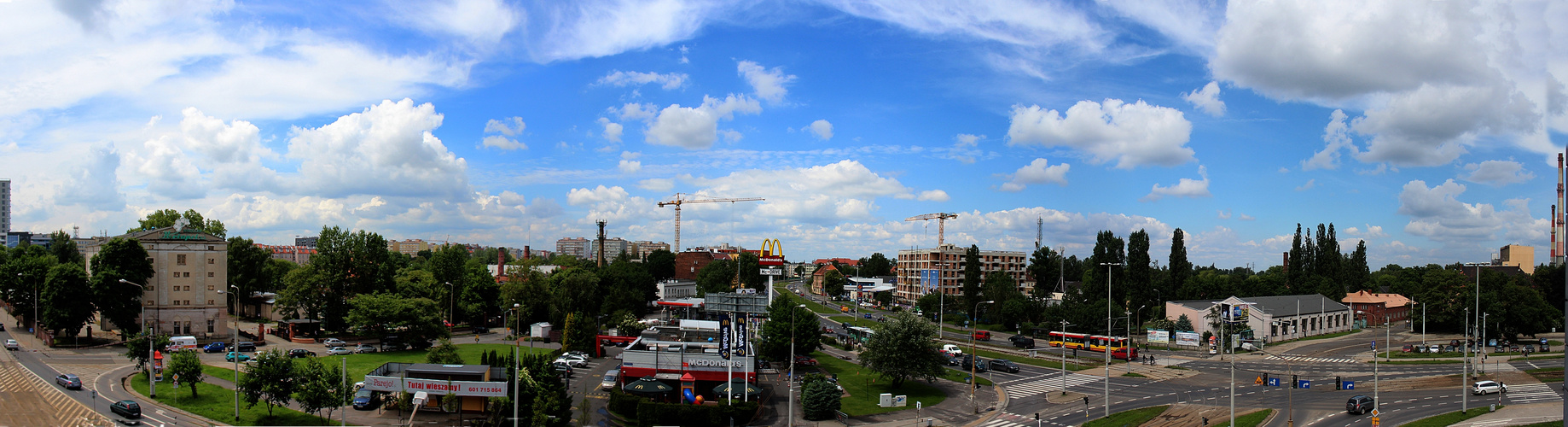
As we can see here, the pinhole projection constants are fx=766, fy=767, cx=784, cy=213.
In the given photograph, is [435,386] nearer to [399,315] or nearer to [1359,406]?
[399,315]

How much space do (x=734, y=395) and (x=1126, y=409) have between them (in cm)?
2645

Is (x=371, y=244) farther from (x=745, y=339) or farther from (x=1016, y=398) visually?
(x=1016, y=398)

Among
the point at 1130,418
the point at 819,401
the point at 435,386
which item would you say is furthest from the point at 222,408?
the point at 1130,418

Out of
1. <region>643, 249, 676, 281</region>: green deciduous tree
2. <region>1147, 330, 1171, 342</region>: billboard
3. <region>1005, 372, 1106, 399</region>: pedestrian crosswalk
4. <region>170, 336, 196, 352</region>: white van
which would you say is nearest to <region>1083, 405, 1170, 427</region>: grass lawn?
<region>1005, 372, 1106, 399</region>: pedestrian crosswalk

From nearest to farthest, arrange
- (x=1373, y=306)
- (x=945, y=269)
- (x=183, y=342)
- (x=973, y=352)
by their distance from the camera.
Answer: (x=183, y=342), (x=973, y=352), (x=1373, y=306), (x=945, y=269)

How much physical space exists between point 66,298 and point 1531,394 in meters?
119

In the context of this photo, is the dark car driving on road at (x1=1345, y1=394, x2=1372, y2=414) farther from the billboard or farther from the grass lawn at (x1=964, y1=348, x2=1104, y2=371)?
the billboard

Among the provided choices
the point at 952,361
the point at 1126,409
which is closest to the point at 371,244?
the point at 952,361

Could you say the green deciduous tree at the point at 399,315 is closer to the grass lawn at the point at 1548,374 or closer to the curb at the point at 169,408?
the curb at the point at 169,408

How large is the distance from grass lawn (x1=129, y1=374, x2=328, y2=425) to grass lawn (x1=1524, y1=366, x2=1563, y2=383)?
290ft

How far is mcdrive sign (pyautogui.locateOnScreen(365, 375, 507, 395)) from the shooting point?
141ft

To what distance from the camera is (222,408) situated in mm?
45844

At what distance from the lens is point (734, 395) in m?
51.6

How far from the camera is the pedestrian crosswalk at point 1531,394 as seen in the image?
167 ft
